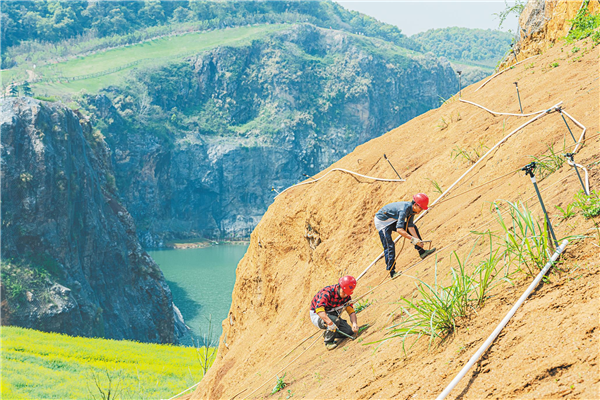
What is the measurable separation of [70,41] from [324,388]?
145 m

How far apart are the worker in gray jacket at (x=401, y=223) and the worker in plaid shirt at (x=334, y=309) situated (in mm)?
871

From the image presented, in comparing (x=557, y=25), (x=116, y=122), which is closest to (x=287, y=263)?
(x=557, y=25)

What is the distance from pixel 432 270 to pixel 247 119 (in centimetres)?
12508

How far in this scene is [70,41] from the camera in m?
130

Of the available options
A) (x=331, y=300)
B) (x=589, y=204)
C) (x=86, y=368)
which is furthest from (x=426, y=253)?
(x=86, y=368)

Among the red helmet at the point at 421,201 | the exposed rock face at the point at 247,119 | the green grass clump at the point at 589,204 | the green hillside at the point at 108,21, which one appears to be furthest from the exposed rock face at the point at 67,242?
the green hillside at the point at 108,21

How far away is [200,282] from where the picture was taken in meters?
63.1

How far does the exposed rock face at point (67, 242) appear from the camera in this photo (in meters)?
33.9

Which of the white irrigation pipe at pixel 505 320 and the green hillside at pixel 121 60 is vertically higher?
the green hillside at pixel 121 60

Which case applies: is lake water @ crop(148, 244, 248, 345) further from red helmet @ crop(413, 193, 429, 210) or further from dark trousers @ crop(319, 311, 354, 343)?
red helmet @ crop(413, 193, 429, 210)

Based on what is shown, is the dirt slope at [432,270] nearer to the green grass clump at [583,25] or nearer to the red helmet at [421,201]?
the green grass clump at [583,25]

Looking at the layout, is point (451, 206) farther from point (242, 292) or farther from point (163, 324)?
point (163, 324)

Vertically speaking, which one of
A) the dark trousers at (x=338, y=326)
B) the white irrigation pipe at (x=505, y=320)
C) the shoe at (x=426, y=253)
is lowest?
the dark trousers at (x=338, y=326)

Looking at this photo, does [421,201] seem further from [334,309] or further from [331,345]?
[331,345]
